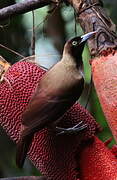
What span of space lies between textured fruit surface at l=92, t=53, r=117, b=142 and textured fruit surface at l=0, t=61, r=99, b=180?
0.08 meters

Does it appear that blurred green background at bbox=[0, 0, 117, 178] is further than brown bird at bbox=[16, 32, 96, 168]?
Yes

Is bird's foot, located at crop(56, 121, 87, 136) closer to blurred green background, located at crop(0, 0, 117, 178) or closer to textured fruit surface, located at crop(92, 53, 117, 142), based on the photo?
textured fruit surface, located at crop(92, 53, 117, 142)

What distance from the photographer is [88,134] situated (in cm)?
97

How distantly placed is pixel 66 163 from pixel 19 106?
0.12m

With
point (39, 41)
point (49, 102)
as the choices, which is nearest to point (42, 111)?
point (49, 102)

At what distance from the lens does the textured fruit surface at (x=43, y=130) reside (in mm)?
956

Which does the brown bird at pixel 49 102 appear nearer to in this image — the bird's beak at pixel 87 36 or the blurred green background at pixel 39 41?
the bird's beak at pixel 87 36

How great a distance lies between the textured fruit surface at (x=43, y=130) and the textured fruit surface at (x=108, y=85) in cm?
8

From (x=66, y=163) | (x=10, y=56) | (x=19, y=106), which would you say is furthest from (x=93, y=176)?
(x=10, y=56)

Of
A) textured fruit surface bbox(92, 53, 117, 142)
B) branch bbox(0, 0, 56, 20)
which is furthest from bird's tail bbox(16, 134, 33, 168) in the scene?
branch bbox(0, 0, 56, 20)

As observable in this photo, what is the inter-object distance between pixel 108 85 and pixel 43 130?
0.51 ft

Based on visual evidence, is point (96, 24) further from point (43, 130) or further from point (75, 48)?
point (43, 130)

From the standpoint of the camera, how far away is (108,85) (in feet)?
2.93

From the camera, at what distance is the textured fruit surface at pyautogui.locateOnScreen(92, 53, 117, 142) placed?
887 mm
